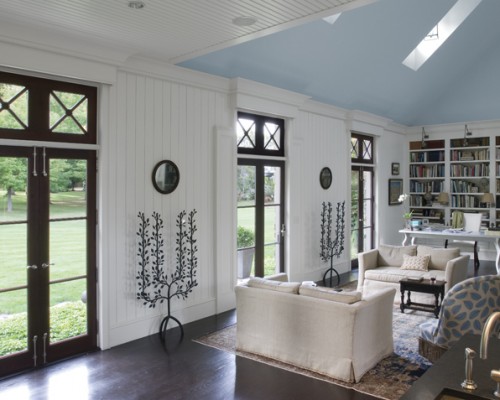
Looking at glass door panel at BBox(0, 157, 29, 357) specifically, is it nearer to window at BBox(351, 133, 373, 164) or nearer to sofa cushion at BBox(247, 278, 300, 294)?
sofa cushion at BBox(247, 278, 300, 294)

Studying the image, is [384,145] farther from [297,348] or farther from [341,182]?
[297,348]

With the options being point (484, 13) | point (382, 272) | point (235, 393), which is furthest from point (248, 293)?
point (484, 13)

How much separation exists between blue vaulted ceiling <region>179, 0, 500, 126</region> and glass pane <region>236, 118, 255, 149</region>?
0.63 meters

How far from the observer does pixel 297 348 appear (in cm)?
448

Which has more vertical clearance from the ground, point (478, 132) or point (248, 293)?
point (478, 132)

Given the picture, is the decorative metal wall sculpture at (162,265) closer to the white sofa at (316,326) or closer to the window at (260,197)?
the white sofa at (316,326)

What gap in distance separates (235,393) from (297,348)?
833mm

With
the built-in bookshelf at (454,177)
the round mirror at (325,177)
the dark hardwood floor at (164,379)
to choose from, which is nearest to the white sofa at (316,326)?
the dark hardwood floor at (164,379)

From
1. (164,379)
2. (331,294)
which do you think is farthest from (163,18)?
(164,379)

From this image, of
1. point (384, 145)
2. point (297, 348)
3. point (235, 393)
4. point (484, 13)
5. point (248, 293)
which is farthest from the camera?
point (384, 145)

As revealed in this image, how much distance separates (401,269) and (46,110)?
17.0ft

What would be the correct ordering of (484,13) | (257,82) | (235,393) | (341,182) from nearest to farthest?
(235,393)
(257,82)
(484,13)
(341,182)

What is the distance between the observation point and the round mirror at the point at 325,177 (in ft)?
27.0

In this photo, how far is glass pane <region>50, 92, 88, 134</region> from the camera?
4.59 metres
